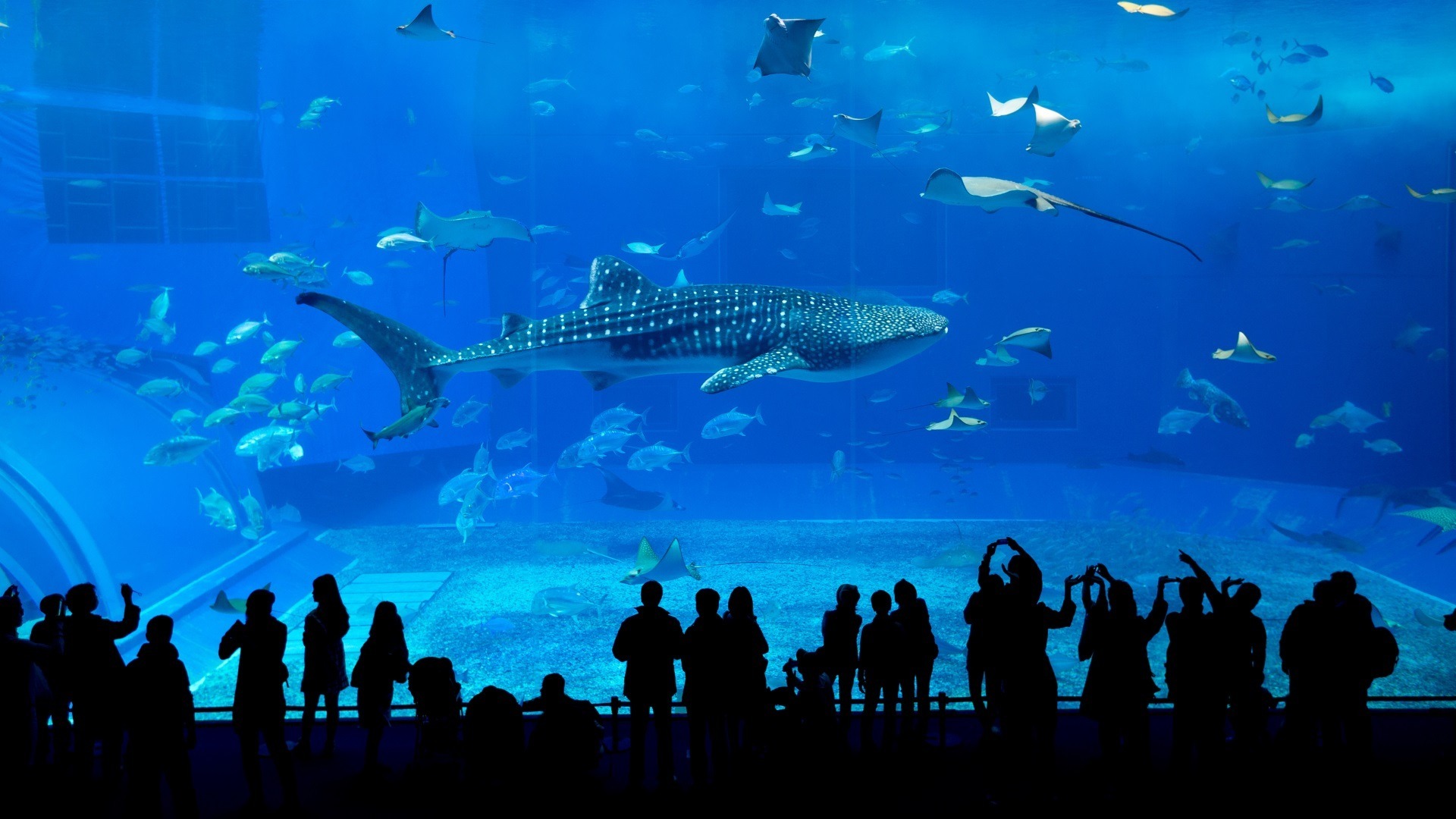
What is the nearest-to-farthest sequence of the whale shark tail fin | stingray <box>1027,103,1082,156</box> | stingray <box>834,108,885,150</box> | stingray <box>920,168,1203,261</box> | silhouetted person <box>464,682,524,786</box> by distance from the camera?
silhouetted person <box>464,682,524,786</box> → stingray <box>920,168,1203,261</box> → the whale shark tail fin → stingray <box>1027,103,1082,156</box> → stingray <box>834,108,885,150</box>

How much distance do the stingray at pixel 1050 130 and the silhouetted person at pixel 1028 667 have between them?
3729mm

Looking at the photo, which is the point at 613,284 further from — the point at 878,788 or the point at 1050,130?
the point at 878,788

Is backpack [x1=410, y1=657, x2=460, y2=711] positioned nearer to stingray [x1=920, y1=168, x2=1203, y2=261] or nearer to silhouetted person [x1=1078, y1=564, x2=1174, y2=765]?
silhouetted person [x1=1078, y1=564, x2=1174, y2=765]

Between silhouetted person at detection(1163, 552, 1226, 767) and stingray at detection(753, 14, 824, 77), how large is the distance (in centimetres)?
477

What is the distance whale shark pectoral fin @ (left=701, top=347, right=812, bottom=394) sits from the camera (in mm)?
5523

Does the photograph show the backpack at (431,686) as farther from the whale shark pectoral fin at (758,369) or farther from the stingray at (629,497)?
the stingray at (629,497)

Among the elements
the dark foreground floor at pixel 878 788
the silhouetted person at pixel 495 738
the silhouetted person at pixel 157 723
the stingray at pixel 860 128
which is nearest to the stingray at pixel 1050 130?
the stingray at pixel 860 128

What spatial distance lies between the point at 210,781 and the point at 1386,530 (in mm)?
16029

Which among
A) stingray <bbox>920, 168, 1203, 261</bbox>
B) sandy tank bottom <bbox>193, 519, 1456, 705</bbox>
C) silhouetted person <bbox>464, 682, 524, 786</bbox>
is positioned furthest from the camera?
sandy tank bottom <bbox>193, 519, 1456, 705</bbox>

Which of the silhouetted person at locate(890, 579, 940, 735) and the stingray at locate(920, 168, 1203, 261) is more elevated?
the stingray at locate(920, 168, 1203, 261)

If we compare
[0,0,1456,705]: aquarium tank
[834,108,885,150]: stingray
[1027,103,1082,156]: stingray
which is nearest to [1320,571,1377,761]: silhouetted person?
[0,0,1456,705]: aquarium tank

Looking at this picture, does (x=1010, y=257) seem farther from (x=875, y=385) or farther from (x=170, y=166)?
(x=170, y=166)

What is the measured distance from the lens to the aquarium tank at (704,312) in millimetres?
8500

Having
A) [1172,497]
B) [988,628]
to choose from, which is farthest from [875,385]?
[988,628]
